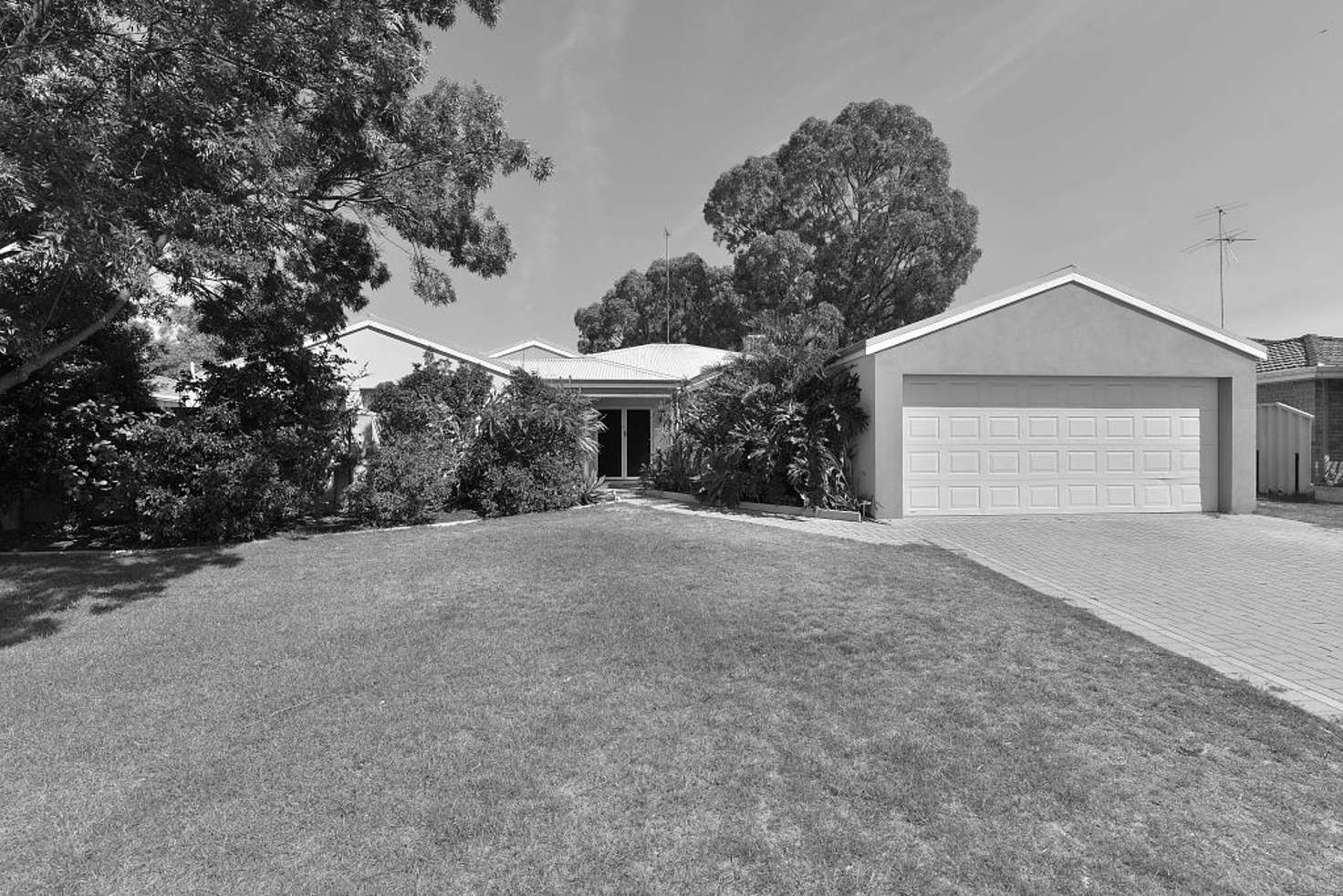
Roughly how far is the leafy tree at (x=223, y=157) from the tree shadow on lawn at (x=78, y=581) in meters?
2.39

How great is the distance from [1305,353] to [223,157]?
70.0ft

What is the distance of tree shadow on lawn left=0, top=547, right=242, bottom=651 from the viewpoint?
19.7 ft

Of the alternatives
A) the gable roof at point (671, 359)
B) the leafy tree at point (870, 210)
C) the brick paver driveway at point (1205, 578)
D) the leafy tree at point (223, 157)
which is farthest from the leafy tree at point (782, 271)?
the leafy tree at point (223, 157)

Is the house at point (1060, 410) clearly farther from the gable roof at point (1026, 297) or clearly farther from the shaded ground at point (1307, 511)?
the shaded ground at point (1307, 511)

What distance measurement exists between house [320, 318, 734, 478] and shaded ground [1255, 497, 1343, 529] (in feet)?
33.9

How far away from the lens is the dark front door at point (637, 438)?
18.0 meters

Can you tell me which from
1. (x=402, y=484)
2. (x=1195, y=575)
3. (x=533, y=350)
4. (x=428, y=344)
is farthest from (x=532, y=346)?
(x=1195, y=575)

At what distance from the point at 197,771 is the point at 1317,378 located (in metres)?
20.5

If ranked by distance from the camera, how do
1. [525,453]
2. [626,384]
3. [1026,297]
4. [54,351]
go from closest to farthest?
1. [54,351]
2. [1026,297]
3. [525,453]
4. [626,384]

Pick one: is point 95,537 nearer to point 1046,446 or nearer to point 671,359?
point 671,359

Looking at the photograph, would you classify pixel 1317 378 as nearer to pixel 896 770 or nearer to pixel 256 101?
pixel 896 770

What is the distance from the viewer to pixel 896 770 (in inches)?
124

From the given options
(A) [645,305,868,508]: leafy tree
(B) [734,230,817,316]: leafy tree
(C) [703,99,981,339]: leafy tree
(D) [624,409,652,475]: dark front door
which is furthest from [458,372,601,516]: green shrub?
(C) [703,99,981,339]: leafy tree

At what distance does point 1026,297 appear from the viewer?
11.5 meters
